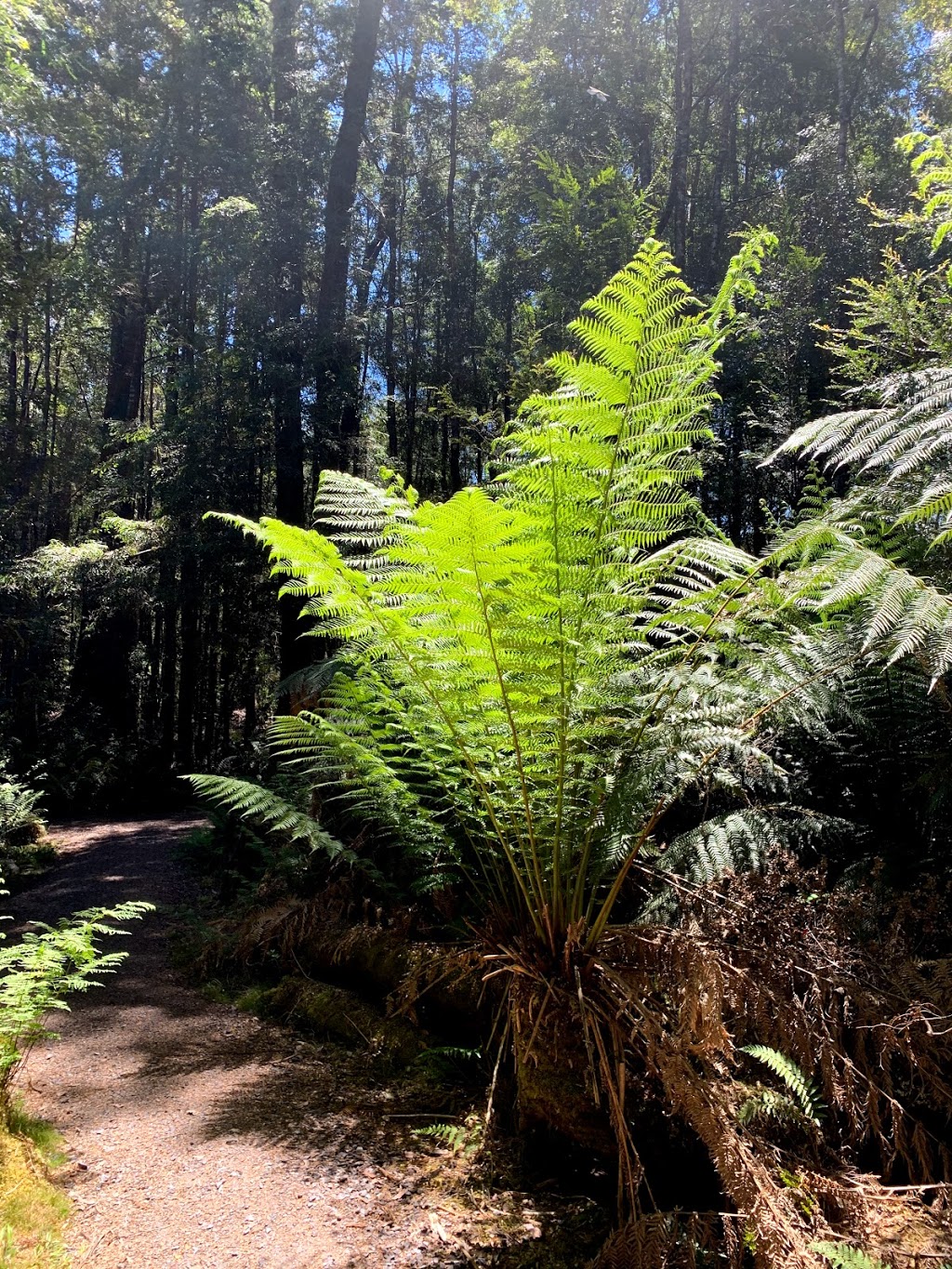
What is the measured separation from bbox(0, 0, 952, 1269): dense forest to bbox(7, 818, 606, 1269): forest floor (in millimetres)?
289

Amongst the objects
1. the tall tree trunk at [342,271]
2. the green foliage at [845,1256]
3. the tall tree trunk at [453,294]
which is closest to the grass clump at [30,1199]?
the green foliage at [845,1256]

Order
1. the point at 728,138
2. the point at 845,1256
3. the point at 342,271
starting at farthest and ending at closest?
the point at 728,138
the point at 342,271
the point at 845,1256

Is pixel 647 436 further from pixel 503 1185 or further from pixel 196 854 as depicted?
pixel 196 854

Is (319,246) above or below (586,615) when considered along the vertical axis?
above

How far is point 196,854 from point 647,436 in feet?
21.6

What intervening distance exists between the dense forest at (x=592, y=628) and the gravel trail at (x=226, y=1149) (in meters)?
0.36

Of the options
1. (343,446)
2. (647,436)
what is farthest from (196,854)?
(647,436)

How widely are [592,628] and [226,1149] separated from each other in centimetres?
175

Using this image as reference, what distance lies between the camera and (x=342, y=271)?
10.2 meters

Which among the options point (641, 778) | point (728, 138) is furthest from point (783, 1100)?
point (728, 138)

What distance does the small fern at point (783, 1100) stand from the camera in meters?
1.78

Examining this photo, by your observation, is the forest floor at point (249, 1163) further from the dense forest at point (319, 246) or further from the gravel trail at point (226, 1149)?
the dense forest at point (319, 246)

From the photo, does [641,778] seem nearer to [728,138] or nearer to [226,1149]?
[226,1149]

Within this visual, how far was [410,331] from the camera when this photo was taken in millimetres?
15391
